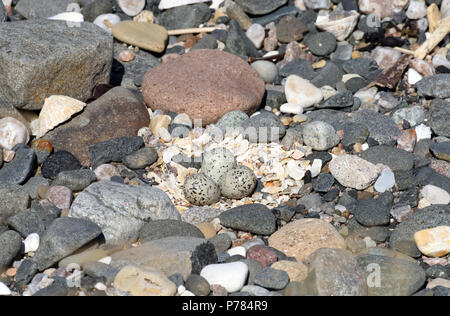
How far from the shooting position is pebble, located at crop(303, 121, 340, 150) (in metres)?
5.57

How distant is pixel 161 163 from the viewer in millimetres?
5527

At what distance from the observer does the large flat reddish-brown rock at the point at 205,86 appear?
6039 mm

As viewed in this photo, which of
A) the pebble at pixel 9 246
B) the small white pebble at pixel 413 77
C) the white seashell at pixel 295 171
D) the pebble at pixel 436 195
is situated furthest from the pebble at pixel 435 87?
the pebble at pixel 9 246

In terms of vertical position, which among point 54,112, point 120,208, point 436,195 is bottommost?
point 436,195

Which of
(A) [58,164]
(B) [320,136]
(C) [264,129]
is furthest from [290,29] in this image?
(A) [58,164]

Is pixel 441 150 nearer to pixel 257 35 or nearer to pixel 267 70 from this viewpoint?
pixel 267 70

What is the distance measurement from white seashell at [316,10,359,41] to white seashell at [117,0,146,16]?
225 centimetres

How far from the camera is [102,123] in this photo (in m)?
5.84

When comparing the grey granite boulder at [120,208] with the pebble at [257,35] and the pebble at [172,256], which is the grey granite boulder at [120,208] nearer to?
the pebble at [172,256]

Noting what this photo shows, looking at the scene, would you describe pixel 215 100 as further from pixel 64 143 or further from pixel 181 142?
pixel 64 143

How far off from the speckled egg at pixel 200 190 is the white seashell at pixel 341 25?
3.20 m

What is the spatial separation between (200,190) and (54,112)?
1.71 meters

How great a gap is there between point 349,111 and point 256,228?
213 centimetres
